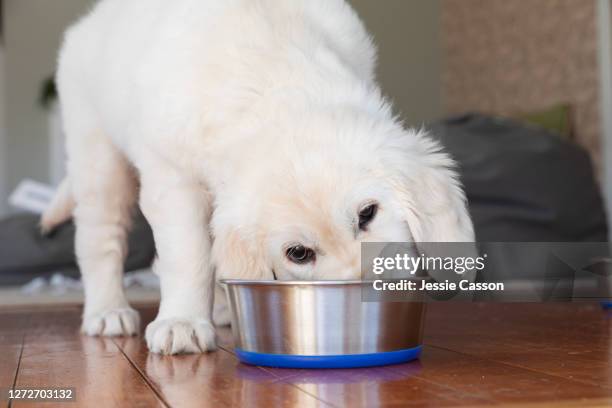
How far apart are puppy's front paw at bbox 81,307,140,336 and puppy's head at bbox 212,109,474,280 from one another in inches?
27.7

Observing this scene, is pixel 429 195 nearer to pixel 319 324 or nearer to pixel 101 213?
pixel 319 324

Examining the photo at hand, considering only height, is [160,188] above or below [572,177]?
below

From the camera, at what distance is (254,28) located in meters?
2.04

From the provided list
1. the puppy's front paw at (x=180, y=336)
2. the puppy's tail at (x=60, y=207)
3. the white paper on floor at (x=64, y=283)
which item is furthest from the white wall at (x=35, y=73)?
the puppy's front paw at (x=180, y=336)

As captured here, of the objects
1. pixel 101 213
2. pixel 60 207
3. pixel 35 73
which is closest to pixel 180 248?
pixel 101 213

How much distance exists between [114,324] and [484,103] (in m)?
5.37

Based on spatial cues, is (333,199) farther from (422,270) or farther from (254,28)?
(254,28)

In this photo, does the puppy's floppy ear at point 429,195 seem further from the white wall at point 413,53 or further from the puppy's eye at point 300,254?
the white wall at point 413,53

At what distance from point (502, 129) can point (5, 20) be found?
5.78m

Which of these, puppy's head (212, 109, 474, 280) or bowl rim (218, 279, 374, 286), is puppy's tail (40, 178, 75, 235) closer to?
puppy's head (212, 109, 474, 280)

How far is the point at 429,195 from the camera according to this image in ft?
5.89

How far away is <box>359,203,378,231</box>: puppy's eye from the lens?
1.67 metres

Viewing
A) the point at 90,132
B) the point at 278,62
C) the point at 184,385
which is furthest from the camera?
the point at 90,132

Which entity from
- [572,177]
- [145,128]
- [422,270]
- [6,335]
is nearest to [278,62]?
[145,128]
